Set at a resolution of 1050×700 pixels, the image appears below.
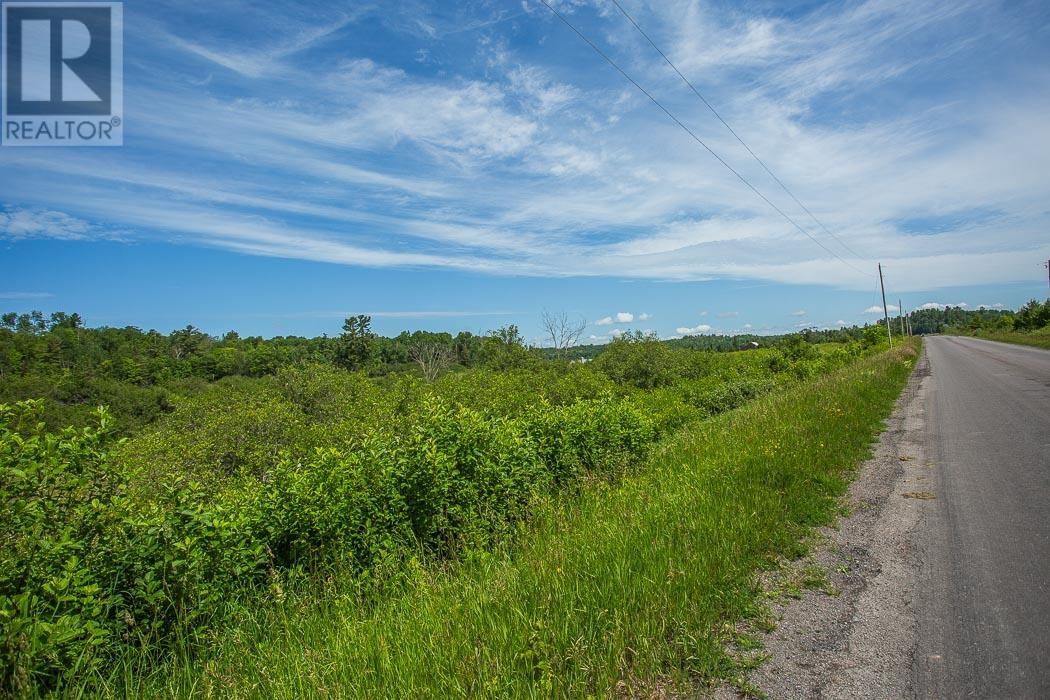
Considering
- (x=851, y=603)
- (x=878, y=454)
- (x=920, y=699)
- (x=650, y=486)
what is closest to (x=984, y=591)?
(x=851, y=603)

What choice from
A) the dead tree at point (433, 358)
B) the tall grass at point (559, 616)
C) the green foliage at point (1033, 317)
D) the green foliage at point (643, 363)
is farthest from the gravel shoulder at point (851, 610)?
the green foliage at point (1033, 317)

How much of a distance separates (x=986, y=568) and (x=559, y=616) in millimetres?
3626

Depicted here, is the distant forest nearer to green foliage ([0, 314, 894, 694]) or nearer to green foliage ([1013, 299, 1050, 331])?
green foliage ([1013, 299, 1050, 331])

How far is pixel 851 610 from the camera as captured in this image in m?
3.51

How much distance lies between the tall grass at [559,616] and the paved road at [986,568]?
3.32 ft

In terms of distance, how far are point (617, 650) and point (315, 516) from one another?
13.4 ft

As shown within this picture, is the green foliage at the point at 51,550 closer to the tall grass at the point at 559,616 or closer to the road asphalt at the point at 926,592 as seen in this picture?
the tall grass at the point at 559,616

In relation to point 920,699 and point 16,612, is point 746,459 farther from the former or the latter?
point 16,612

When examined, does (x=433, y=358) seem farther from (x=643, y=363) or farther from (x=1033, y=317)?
(x=1033, y=317)

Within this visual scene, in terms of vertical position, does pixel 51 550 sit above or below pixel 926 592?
above

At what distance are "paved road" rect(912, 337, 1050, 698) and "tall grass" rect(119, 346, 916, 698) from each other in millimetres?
1013

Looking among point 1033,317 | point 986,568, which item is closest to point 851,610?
point 986,568

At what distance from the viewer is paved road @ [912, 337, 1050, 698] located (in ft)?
9.08

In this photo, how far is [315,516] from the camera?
18.7 feet
